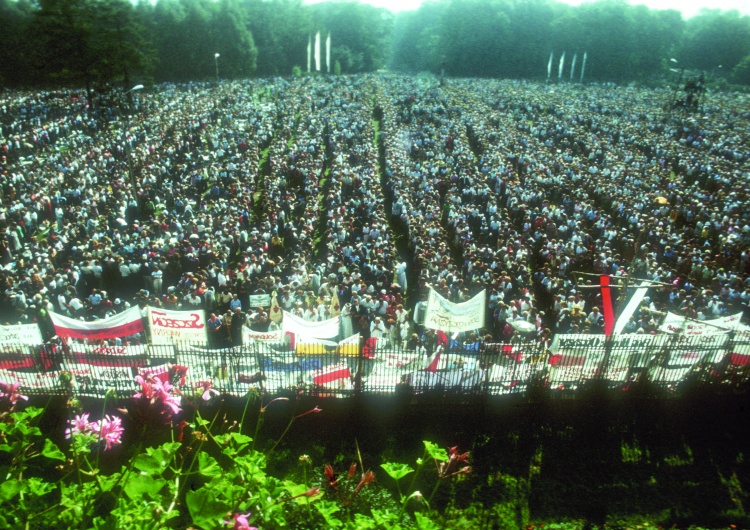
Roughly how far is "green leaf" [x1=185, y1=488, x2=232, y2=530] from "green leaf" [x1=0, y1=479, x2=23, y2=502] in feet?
5.37

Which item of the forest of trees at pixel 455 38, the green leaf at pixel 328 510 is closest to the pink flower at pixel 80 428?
the green leaf at pixel 328 510

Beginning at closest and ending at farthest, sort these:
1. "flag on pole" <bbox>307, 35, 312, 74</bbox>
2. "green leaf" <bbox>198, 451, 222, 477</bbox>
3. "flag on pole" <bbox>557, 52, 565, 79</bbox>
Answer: "green leaf" <bbox>198, 451, 222, 477</bbox> → "flag on pole" <bbox>307, 35, 312, 74</bbox> → "flag on pole" <bbox>557, 52, 565, 79</bbox>

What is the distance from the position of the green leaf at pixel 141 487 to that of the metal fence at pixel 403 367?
3436mm

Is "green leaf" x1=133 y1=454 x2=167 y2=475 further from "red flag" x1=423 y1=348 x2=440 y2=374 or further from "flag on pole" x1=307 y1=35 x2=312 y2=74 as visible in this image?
"flag on pole" x1=307 y1=35 x2=312 y2=74

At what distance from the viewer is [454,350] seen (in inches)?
335

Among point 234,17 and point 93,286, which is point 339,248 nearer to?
point 93,286

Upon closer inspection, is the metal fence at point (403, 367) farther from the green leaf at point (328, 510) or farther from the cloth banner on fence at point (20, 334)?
the green leaf at point (328, 510)

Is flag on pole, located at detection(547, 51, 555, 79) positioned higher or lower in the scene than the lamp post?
higher

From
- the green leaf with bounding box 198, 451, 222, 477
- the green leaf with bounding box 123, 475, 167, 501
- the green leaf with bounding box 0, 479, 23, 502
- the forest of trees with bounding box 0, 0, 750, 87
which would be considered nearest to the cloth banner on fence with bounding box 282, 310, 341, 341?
the green leaf with bounding box 198, 451, 222, 477

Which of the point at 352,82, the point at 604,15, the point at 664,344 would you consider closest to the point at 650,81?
the point at 604,15

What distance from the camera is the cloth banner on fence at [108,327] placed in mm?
8789

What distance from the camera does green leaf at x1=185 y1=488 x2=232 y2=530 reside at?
427 centimetres

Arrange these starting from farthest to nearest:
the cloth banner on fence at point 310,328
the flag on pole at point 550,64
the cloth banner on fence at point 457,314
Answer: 1. the flag on pole at point 550,64
2. the cloth banner on fence at point 457,314
3. the cloth banner on fence at point 310,328

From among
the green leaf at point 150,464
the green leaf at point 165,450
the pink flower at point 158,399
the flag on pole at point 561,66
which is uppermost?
the flag on pole at point 561,66
